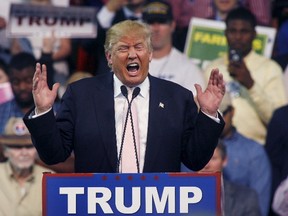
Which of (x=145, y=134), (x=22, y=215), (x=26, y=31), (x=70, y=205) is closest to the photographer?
(x=70, y=205)

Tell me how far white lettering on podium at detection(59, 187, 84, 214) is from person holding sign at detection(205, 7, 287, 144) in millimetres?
3955

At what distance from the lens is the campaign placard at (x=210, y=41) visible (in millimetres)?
9117

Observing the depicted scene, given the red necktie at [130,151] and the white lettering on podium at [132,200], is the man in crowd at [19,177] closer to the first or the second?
the red necktie at [130,151]

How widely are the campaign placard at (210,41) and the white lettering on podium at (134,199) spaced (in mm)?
4388

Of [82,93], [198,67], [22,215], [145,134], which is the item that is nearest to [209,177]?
[145,134]

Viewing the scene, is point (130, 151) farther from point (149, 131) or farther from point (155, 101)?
point (155, 101)

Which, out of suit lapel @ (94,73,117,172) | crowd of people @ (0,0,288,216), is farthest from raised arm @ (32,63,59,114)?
suit lapel @ (94,73,117,172)

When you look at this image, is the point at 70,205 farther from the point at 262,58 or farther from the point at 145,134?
the point at 262,58

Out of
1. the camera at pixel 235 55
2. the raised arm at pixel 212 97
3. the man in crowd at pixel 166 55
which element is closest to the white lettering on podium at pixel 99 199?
the raised arm at pixel 212 97

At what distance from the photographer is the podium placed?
4.73 meters

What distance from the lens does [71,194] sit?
4727 mm

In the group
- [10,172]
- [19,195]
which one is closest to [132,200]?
[19,195]

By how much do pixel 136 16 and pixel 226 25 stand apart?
0.79 meters

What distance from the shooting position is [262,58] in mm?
8820
